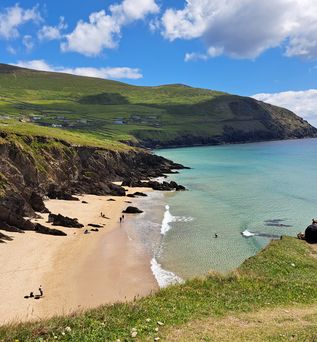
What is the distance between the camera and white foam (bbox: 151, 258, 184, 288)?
38.3 m

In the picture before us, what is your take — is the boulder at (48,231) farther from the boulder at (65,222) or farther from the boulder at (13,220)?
the boulder at (65,222)

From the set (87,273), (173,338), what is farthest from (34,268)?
(173,338)

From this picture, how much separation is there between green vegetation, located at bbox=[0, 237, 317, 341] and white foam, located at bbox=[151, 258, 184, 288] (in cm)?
904

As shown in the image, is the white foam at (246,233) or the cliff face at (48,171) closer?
the white foam at (246,233)

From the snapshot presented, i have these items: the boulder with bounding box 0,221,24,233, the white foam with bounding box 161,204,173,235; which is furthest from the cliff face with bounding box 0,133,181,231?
the white foam with bounding box 161,204,173,235

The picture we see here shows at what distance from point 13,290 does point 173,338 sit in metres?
22.8

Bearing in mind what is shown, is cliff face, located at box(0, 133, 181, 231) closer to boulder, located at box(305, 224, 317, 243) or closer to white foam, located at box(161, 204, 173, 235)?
white foam, located at box(161, 204, 173, 235)

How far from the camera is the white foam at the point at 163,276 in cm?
3831

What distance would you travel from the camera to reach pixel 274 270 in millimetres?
32719

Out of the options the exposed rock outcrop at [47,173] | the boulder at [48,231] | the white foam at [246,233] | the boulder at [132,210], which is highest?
the exposed rock outcrop at [47,173]

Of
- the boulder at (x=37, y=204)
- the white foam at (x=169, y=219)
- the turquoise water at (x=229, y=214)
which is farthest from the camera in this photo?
the boulder at (x=37, y=204)

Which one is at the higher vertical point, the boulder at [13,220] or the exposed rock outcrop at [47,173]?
the exposed rock outcrop at [47,173]

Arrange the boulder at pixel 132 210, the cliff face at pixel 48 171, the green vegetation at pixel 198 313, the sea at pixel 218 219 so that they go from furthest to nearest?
1. the boulder at pixel 132 210
2. the cliff face at pixel 48 171
3. the sea at pixel 218 219
4. the green vegetation at pixel 198 313

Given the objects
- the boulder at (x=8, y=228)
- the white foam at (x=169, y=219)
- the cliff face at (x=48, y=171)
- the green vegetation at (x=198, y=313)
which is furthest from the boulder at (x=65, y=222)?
the green vegetation at (x=198, y=313)
